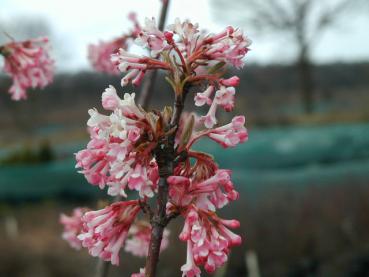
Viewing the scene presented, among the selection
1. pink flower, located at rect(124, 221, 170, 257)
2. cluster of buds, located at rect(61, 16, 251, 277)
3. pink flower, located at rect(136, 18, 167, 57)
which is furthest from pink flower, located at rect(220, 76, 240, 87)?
pink flower, located at rect(124, 221, 170, 257)

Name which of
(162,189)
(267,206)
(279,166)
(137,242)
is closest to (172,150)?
(162,189)

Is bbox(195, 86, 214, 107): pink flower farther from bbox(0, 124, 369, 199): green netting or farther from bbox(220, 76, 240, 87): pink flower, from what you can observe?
bbox(0, 124, 369, 199): green netting

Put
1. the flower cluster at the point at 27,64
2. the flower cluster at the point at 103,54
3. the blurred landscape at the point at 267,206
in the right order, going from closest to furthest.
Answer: the flower cluster at the point at 27,64 < the flower cluster at the point at 103,54 < the blurred landscape at the point at 267,206

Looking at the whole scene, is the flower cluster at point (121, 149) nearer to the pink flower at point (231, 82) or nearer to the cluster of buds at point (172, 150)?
the cluster of buds at point (172, 150)

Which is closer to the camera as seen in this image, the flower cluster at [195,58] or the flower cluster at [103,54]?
the flower cluster at [195,58]

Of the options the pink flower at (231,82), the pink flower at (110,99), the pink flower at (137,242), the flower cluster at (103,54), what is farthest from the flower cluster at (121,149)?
the flower cluster at (103,54)

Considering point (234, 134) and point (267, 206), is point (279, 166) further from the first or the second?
point (234, 134)

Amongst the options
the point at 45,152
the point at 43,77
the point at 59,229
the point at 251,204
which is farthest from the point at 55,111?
the point at 43,77

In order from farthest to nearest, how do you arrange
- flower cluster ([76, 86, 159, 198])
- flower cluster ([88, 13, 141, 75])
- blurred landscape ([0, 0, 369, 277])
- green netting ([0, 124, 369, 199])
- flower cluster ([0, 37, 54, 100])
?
1. green netting ([0, 124, 369, 199])
2. blurred landscape ([0, 0, 369, 277])
3. flower cluster ([88, 13, 141, 75])
4. flower cluster ([0, 37, 54, 100])
5. flower cluster ([76, 86, 159, 198])

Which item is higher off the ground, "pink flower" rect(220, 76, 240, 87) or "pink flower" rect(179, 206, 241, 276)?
"pink flower" rect(220, 76, 240, 87)
